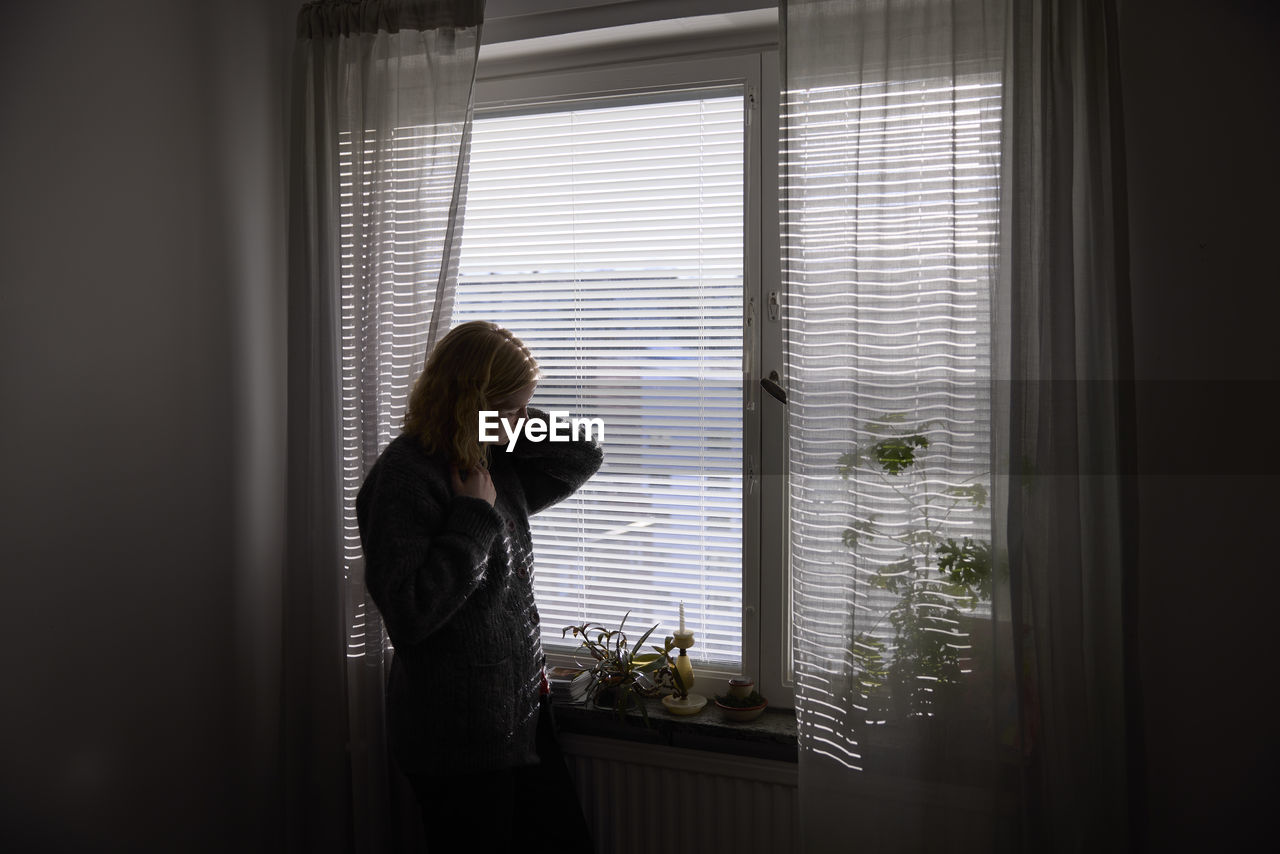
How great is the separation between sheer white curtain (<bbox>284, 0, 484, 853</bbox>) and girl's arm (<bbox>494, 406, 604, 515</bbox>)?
0.38 meters

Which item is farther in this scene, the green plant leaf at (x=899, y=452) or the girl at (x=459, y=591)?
→ the green plant leaf at (x=899, y=452)

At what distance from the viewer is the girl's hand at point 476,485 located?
5.44 feet

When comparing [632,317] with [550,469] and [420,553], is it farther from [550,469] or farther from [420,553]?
[420,553]

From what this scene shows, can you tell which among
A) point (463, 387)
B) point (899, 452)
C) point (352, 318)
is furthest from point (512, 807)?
point (352, 318)

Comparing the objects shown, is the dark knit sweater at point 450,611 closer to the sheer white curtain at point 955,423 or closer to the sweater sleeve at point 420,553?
the sweater sleeve at point 420,553

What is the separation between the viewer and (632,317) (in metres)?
2.16

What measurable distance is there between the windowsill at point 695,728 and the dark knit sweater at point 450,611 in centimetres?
27
